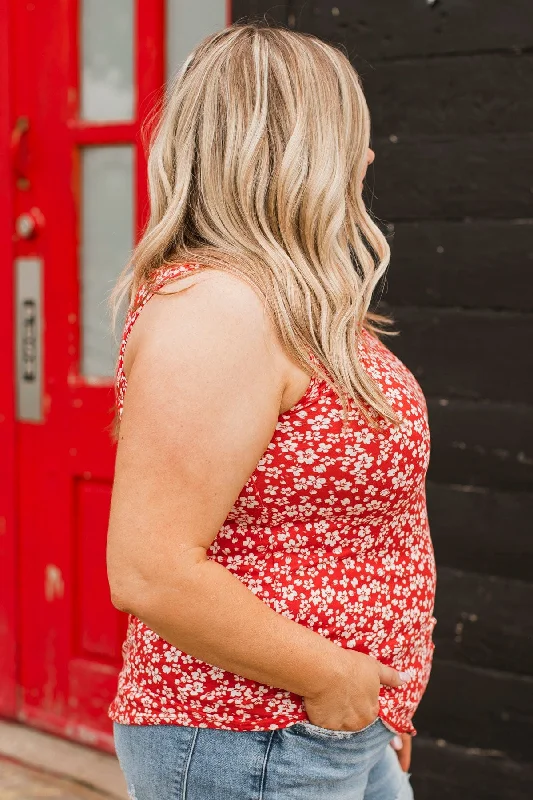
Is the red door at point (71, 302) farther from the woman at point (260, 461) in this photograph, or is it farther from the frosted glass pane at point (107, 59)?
the woman at point (260, 461)

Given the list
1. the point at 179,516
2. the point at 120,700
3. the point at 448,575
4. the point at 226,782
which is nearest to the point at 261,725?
the point at 226,782

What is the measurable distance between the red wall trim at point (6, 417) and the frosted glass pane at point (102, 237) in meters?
0.25

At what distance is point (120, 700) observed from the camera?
142 centimetres

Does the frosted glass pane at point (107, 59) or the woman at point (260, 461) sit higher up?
the frosted glass pane at point (107, 59)

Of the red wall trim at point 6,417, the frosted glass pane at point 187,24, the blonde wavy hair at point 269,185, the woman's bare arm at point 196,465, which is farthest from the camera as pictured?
the red wall trim at point 6,417

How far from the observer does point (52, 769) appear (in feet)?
10.0

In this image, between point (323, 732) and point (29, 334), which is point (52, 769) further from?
point (323, 732)

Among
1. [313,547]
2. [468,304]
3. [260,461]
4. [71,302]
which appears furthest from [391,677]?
[71,302]

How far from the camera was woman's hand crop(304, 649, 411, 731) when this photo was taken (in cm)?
129

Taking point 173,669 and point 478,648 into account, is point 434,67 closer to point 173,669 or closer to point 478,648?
point 478,648

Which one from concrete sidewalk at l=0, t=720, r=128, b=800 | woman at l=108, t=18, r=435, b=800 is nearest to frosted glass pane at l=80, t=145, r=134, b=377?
concrete sidewalk at l=0, t=720, r=128, b=800

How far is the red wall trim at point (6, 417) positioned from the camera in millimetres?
3066

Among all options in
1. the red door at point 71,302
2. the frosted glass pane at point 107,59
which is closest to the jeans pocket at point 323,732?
the red door at point 71,302

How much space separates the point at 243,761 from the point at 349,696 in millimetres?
162
